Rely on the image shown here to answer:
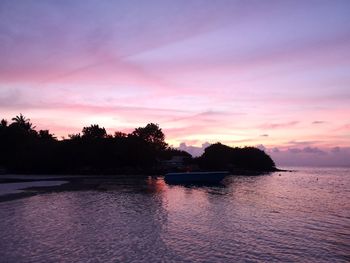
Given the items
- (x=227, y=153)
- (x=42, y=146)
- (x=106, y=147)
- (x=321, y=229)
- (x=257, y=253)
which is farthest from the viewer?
(x=227, y=153)

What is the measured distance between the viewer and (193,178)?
234 ft

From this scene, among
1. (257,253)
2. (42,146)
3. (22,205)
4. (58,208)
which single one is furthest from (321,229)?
(42,146)

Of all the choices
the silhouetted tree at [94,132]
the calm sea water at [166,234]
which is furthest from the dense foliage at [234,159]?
the calm sea water at [166,234]

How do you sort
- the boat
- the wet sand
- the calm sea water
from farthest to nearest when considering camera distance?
the boat, the wet sand, the calm sea water

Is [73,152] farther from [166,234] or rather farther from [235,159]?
[235,159]

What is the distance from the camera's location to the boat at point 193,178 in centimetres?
6994

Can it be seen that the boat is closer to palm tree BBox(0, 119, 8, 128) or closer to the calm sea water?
the calm sea water

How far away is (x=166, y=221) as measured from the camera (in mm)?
24641

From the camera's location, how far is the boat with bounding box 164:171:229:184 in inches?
2753

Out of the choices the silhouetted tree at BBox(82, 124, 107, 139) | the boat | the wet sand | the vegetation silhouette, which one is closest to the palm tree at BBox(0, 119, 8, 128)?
the silhouetted tree at BBox(82, 124, 107, 139)

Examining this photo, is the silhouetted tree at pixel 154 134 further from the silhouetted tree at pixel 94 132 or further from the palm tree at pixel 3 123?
the palm tree at pixel 3 123

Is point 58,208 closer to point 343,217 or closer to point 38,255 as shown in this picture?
point 38,255

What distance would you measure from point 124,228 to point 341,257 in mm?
11818

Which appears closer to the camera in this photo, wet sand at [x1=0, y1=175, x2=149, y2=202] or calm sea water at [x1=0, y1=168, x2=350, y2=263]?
calm sea water at [x1=0, y1=168, x2=350, y2=263]
